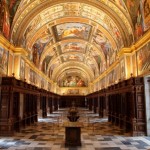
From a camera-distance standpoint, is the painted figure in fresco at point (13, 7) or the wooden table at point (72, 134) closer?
the wooden table at point (72, 134)

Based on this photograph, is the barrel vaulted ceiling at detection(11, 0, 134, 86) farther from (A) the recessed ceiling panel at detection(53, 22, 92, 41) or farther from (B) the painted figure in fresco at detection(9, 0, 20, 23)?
(B) the painted figure in fresco at detection(9, 0, 20, 23)

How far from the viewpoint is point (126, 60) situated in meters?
16.4

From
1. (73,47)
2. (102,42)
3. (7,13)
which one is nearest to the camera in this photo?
(7,13)

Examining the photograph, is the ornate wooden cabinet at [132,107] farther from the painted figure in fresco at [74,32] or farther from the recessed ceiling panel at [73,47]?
the recessed ceiling panel at [73,47]

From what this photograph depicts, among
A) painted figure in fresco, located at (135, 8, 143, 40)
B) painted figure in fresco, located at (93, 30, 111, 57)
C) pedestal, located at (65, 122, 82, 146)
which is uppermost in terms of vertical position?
painted figure in fresco, located at (93, 30, 111, 57)

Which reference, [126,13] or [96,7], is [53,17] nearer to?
[96,7]

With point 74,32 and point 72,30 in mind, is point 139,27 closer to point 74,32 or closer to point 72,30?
point 72,30

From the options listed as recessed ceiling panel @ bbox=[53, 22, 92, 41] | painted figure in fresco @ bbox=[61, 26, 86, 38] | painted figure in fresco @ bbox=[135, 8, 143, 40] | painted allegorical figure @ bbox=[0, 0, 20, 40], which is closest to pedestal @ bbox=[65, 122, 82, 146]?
painted figure in fresco @ bbox=[135, 8, 143, 40]

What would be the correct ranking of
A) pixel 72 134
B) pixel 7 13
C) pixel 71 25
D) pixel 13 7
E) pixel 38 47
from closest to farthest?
1. pixel 72 134
2. pixel 7 13
3. pixel 13 7
4. pixel 71 25
5. pixel 38 47

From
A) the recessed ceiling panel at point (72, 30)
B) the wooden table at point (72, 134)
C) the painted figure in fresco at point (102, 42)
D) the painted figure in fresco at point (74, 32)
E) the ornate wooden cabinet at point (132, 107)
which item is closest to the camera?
the wooden table at point (72, 134)

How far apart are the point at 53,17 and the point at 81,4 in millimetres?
3575

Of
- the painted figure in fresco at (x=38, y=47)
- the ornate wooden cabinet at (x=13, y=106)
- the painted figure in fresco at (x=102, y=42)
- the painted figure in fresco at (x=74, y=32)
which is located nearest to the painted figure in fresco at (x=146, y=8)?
the painted figure in fresco at (x=102, y=42)

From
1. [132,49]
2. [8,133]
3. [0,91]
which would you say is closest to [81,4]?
[132,49]

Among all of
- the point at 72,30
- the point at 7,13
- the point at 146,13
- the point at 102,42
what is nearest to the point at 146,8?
the point at 146,13
